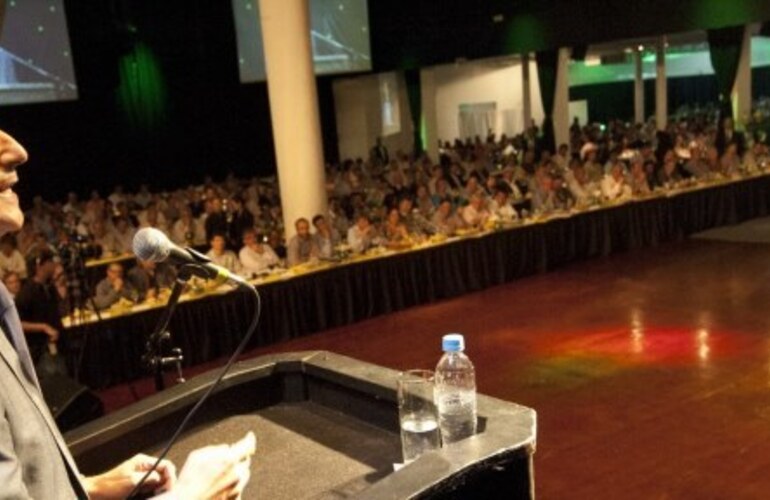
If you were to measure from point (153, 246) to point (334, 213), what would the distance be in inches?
308

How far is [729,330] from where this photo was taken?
588cm

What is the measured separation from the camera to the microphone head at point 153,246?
178cm

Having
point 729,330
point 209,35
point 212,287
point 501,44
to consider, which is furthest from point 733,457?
point 209,35

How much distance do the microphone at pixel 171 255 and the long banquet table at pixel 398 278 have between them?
423 cm

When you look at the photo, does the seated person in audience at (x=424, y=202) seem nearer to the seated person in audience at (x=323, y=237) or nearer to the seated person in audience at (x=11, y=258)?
the seated person in audience at (x=323, y=237)

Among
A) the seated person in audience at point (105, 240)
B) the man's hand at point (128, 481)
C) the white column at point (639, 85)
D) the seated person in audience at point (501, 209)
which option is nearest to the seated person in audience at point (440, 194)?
the seated person in audience at point (501, 209)

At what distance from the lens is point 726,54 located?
41.3 feet

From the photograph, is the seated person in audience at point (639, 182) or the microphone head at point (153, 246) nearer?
the microphone head at point (153, 246)

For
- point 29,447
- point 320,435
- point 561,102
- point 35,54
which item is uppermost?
point 35,54

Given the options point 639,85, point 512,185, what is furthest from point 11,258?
point 639,85

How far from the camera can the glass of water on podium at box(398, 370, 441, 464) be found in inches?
75.9

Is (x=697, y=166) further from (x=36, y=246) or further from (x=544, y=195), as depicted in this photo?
(x=36, y=246)

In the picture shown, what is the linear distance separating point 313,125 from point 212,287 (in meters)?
2.64

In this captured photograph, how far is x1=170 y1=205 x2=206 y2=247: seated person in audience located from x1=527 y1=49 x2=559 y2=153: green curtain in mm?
7759
